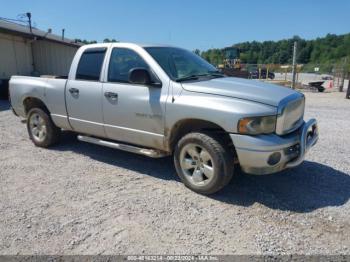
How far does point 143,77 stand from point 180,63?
0.84m

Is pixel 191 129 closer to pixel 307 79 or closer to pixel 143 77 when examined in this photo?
pixel 143 77

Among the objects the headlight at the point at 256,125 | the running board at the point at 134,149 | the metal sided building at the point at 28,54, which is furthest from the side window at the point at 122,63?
the metal sided building at the point at 28,54

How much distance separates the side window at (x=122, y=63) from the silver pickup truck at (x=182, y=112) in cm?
2

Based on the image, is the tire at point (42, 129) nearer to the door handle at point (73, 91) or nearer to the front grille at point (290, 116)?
the door handle at point (73, 91)

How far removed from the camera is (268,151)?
11.8ft

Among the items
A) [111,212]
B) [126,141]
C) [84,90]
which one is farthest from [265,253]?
[84,90]

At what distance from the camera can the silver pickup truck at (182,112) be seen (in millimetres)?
3709

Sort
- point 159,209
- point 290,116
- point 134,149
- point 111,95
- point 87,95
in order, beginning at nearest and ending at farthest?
1. point 159,209
2. point 290,116
3. point 134,149
4. point 111,95
5. point 87,95

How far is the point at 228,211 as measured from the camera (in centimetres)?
375

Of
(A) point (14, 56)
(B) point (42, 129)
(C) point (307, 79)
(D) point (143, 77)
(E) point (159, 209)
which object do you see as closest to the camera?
(E) point (159, 209)

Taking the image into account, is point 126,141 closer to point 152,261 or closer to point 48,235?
point 48,235

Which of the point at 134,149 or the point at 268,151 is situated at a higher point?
the point at 268,151

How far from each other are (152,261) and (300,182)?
8.57 feet

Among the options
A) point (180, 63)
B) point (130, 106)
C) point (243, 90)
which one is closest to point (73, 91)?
point (130, 106)
